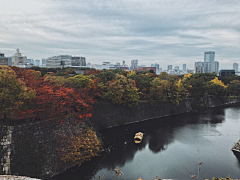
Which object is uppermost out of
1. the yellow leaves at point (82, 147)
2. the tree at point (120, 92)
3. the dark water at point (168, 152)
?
the tree at point (120, 92)

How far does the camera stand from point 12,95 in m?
13.6

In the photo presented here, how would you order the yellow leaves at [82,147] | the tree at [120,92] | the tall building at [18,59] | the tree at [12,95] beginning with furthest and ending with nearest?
the tall building at [18,59] < the tree at [120,92] < the yellow leaves at [82,147] < the tree at [12,95]

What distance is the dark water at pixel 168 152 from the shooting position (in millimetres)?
14680

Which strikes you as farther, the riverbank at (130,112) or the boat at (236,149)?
the riverbank at (130,112)

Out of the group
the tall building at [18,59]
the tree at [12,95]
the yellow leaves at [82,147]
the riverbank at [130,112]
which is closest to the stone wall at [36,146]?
the yellow leaves at [82,147]

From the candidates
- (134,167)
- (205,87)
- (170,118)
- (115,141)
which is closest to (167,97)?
(170,118)

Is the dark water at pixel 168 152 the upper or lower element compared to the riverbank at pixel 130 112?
lower

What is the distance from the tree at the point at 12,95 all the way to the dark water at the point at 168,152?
6008 mm

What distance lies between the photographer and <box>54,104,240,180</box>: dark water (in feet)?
48.2

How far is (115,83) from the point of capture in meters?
25.7

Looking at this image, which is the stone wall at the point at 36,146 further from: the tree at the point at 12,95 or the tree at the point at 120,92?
the tree at the point at 120,92

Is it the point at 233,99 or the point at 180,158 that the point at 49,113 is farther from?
the point at 233,99

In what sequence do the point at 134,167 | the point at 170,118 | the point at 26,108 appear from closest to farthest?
1. the point at 26,108
2. the point at 134,167
3. the point at 170,118

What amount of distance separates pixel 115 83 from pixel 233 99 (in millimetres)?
36202
